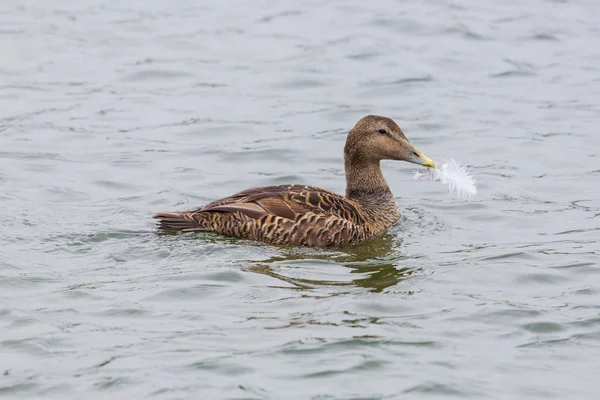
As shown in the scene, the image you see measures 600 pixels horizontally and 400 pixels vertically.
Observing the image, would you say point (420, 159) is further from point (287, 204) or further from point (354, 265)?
point (354, 265)

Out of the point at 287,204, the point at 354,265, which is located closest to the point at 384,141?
the point at 287,204

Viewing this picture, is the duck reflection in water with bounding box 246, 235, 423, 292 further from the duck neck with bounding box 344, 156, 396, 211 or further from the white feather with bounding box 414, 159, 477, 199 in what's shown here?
the white feather with bounding box 414, 159, 477, 199

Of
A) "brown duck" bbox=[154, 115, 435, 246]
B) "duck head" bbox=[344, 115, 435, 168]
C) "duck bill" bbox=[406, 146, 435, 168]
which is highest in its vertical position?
"duck head" bbox=[344, 115, 435, 168]

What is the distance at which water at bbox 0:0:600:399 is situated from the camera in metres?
7.37

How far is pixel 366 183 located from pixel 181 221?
75.5 inches

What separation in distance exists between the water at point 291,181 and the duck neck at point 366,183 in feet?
1.10

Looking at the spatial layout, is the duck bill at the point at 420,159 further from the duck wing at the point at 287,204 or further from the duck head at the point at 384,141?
→ the duck wing at the point at 287,204

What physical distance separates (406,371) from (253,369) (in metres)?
0.93

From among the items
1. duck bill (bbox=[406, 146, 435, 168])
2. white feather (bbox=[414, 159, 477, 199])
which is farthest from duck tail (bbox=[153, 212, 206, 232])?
Answer: white feather (bbox=[414, 159, 477, 199])

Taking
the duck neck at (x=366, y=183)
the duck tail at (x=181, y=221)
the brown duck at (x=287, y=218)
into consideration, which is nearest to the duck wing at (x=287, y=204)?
the brown duck at (x=287, y=218)

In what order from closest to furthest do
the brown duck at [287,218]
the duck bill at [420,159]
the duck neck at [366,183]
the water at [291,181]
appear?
the water at [291,181] → the brown duck at [287,218] → the duck bill at [420,159] → the duck neck at [366,183]

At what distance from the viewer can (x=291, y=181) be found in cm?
1261

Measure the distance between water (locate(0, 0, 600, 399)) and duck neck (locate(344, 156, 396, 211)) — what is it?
0.34 meters

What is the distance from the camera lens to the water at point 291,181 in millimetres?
7367
